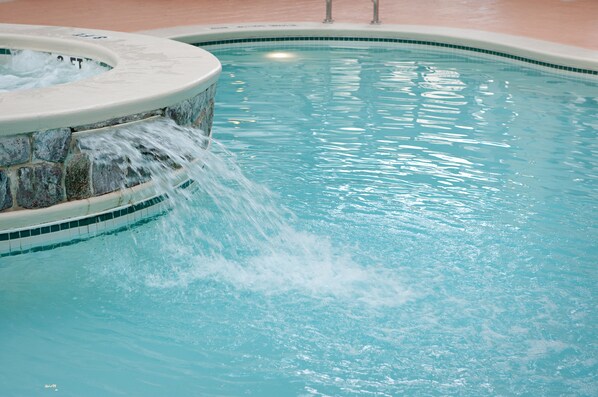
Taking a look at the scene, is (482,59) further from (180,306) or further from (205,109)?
(180,306)

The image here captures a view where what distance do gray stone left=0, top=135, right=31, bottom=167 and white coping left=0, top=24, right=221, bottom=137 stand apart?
0.05 meters

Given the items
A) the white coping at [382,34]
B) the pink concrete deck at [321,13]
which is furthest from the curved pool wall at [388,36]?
the pink concrete deck at [321,13]

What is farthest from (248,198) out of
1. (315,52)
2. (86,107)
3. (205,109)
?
(315,52)

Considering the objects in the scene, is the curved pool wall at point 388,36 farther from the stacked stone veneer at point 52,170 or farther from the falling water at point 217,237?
the stacked stone veneer at point 52,170

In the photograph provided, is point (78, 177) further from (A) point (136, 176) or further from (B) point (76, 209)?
(A) point (136, 176)

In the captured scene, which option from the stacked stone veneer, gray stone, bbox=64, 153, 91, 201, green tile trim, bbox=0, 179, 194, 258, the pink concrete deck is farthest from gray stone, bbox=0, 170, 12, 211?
the pink concrete deck

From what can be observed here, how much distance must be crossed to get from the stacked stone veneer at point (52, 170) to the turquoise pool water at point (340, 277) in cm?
27

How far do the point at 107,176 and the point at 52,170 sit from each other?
310mm

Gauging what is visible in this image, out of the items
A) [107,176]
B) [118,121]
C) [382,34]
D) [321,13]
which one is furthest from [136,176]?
[321,13]

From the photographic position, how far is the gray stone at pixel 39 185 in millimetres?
3904

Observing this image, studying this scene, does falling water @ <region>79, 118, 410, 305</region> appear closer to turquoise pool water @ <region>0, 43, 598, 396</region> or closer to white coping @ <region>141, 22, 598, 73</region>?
turquoise pool water @ <region>0, 43, 598, 396</region>

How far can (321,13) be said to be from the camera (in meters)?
10.6

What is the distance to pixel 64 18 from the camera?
990cm

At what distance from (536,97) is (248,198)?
333cm
